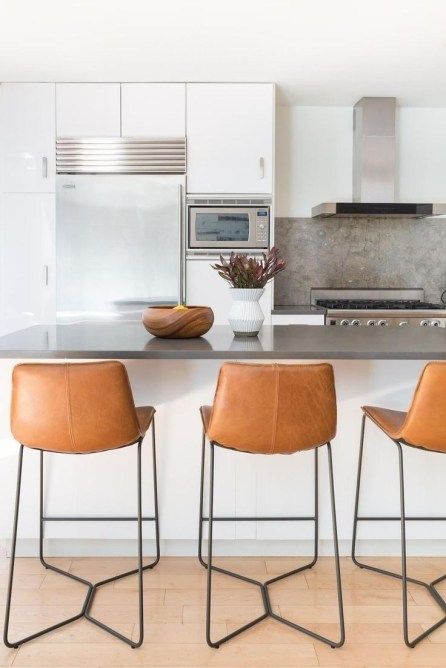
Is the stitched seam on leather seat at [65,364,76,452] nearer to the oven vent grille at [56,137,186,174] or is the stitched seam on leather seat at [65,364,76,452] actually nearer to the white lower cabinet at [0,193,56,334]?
the white lower cabinet at [0,193,56,334]

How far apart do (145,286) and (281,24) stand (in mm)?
1870

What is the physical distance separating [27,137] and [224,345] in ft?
9.09

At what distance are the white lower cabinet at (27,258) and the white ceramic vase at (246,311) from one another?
2177 mm

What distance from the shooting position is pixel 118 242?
14.4 ft

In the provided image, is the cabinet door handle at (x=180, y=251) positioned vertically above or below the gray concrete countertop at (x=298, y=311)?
above

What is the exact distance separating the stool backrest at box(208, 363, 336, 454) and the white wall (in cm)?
326

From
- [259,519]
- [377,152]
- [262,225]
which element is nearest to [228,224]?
[262,225]

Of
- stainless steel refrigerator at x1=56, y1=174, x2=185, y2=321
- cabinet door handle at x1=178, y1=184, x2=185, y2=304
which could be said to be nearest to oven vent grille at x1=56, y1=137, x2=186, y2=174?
stainless steel refrigerator at x1=56, y1=174, x2=185, y2=321

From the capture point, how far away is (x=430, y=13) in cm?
321

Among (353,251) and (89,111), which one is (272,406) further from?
(353,251)

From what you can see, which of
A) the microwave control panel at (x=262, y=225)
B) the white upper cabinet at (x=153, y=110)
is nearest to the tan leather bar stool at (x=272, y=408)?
the microwave control panel at (x=262, y=225)

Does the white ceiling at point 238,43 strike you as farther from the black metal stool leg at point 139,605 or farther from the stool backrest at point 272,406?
the black metal stool leg at point 139,605

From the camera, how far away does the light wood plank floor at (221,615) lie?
1995 mm

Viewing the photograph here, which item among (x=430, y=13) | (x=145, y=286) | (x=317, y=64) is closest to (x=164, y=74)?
(x=317, y=64)
